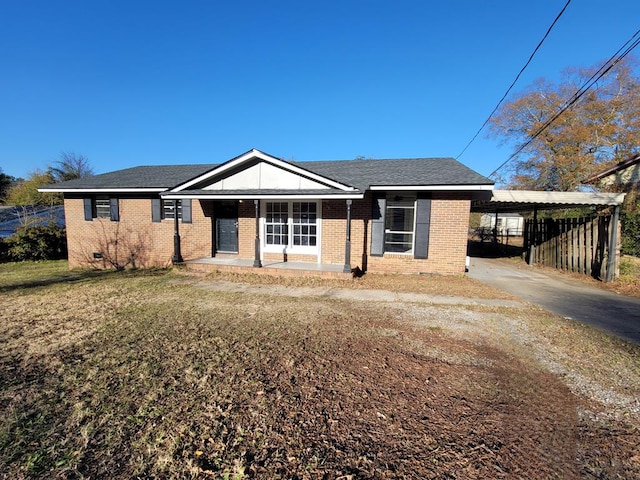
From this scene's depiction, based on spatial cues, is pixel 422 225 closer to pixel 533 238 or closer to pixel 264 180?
pixel 264 180

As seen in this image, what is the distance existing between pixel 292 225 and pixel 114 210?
7193mm

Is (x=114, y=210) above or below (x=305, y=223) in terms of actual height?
above

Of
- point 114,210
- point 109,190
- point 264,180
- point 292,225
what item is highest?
point 264,180

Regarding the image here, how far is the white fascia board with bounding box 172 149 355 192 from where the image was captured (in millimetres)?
8721

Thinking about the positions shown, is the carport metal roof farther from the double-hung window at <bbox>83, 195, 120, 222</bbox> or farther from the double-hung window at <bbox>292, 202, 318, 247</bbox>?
the double-hung window at <bbox>83, 195, 120, 222</bbox>

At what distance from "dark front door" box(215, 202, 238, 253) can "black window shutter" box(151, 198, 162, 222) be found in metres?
2.20

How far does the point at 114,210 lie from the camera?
11.6 meters

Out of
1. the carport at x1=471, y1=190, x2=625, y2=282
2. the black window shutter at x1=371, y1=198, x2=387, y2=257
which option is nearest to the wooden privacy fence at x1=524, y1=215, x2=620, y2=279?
the carport at x1=471, y1=190, x2=625, y2=282

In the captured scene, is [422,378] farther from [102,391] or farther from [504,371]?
[102,391]

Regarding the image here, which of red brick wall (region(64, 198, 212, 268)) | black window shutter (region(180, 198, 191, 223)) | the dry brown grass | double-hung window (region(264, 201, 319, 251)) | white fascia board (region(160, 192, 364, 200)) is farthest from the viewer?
red brick wall (region(64, 198, 212, 268))


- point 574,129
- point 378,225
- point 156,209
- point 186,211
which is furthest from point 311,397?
point 574,129

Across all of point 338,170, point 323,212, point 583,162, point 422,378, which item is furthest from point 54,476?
point 583,162

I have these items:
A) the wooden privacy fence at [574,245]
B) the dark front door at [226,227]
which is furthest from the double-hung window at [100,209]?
the wooden privacy fence at [574,245]

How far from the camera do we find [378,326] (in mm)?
4980
